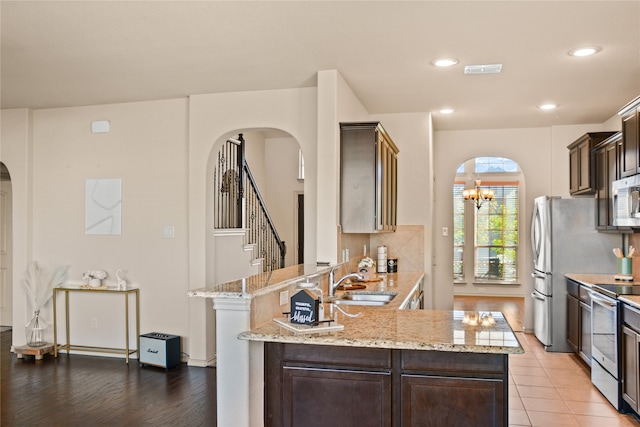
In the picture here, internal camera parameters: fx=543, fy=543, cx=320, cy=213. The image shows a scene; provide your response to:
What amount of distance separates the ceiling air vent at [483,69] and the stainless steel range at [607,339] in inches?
82.1

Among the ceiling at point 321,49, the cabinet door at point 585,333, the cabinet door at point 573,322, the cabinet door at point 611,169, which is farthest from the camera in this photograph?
the cabinet door at point 573,322

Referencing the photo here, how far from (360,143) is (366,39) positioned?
1.22 meters

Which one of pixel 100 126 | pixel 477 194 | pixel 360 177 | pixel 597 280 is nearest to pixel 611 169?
pixel 597 280

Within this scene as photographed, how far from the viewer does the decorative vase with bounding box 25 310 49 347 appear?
593 cm

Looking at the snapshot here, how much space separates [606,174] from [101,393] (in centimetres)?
538

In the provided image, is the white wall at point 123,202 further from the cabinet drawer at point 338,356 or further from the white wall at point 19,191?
the cabinet drawer at point 338,356

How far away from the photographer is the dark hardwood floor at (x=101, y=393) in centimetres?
403

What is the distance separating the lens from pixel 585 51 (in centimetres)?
411

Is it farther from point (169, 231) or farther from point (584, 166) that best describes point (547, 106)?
point (169, 231)

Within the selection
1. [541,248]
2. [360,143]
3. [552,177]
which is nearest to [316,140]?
[360,143]

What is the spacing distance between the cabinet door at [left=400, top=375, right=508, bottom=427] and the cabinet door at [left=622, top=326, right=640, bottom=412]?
7.02 feet

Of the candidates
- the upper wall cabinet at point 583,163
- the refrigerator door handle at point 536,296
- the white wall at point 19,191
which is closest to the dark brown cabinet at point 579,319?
the refrigerator door handle at point 536,296

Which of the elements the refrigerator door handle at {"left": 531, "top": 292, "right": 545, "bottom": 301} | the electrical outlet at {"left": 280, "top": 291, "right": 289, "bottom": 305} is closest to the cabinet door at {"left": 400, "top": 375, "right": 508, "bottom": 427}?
the electrical outlet at {"left": 280, "top": 291, "right": 289, "bottom": 305}

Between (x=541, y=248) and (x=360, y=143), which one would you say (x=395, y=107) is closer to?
(x=360, y=143)
